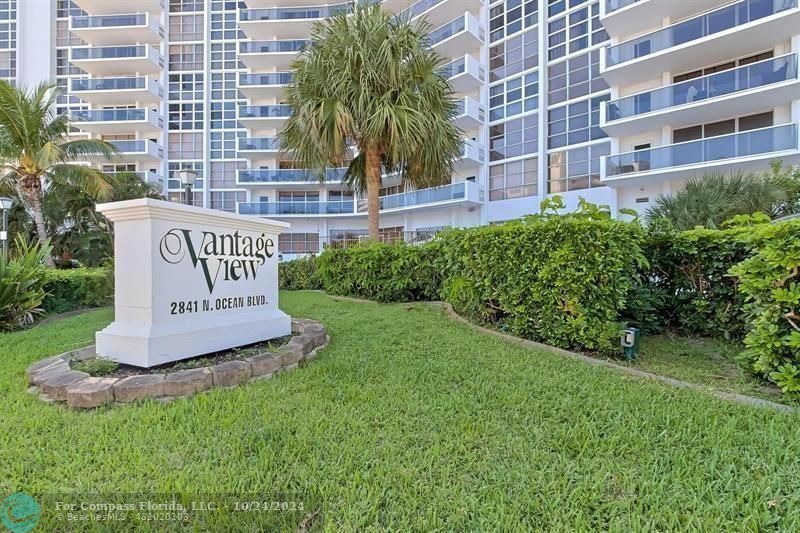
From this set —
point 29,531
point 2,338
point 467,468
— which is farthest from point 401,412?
point 2,338

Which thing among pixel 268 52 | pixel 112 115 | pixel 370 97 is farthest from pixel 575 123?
pixel 112 115

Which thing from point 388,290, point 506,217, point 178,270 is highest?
point 506,217

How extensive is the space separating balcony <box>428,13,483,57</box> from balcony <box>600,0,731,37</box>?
272 inches

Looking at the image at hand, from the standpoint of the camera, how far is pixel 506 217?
20359mm

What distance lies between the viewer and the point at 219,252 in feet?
12.8

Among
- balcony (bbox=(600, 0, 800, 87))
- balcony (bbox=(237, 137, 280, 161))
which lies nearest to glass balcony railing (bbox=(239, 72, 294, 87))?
balcony (bbox=(237, 137, 280, 161))

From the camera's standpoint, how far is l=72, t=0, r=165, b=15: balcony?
89.1ft

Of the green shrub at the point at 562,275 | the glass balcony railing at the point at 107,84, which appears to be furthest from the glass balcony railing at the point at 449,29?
the glass balcony railing at the point at 107,84

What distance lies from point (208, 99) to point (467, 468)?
3453 centimetres

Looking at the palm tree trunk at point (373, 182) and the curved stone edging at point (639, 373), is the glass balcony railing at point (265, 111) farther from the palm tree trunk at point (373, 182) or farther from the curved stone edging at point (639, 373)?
the curved stone edging at point (639, 373)

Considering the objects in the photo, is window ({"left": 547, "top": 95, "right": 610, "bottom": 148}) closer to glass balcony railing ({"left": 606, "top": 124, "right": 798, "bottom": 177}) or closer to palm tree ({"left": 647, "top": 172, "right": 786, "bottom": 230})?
glass balcony railing ({"left": 606, "top": 124, "right": 798, "bottom": 177})

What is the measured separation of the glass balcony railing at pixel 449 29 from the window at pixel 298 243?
14.9 metres

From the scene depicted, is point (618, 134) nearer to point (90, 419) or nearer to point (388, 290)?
point (388, 290)

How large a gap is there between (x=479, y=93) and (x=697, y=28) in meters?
10.5
